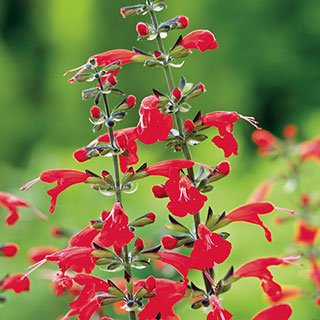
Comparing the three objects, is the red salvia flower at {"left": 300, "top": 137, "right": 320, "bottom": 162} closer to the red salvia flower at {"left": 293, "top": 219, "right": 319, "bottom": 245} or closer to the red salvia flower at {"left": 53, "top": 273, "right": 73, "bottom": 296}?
the red salvia flower at {"left": 293, "top": 219, "right": 319, "bottom": 245}

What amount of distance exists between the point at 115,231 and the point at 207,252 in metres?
0.16

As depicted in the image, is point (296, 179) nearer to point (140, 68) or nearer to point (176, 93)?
point (176, 93)

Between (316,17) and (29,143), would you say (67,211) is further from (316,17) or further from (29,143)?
(316,17)

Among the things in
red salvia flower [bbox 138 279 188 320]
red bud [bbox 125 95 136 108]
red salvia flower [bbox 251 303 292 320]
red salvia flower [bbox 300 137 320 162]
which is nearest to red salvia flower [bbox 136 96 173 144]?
red bud [bbox 125 95 136 108]

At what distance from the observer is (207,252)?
956 mm

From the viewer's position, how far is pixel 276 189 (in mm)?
4105

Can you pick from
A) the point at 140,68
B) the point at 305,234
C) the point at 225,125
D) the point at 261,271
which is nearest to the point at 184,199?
the point at 225,125

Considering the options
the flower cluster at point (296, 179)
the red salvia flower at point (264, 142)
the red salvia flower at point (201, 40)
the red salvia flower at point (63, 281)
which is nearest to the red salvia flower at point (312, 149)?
the flower cluster at point (296, 179)

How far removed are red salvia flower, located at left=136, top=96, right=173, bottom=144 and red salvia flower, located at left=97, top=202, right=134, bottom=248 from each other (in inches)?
5.4

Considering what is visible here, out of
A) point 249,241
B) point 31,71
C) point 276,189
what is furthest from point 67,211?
point 31,71

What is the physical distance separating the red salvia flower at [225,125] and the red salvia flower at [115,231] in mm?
228

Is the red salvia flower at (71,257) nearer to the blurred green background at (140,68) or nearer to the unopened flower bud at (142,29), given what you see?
the unopened flower bud at (142,29)

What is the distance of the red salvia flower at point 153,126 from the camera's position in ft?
3.14

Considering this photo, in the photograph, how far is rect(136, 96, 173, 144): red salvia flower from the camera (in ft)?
3.14
